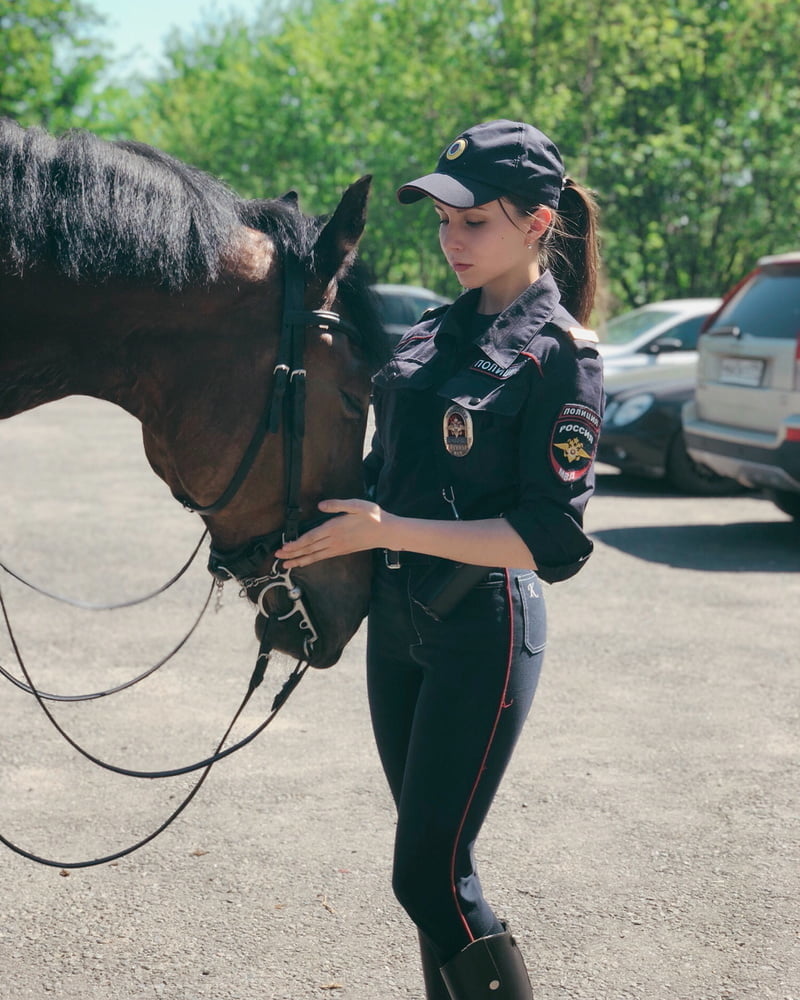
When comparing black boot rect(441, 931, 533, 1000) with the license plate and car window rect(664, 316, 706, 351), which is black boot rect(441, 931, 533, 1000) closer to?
the license plate

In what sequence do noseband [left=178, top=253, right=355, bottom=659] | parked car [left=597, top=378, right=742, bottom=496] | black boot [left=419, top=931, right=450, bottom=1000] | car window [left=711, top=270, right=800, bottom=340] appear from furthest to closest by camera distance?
parked car [left=597, top=378, right=742, bottom=496]
car window [left=711, top=270, right=800, bottom=340]
black boot [left=419, top=931, right=450, bottom=1000]
noseband [left=178, top=253, right=355, bottom=659]

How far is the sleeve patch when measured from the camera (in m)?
2.08

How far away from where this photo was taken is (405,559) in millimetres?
2254

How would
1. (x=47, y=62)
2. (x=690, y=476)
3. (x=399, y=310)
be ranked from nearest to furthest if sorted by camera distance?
(x=690, y=476) → (x=399, y=310) → (x=47, y=62)

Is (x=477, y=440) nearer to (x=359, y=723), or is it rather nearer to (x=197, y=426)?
(x=197, y=426)

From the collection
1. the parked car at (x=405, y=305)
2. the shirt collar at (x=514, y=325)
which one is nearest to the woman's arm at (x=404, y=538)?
the shirt collar at (x=514, y=325)

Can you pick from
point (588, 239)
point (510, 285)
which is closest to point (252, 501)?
point (510, 285)

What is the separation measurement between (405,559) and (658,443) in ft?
28.1

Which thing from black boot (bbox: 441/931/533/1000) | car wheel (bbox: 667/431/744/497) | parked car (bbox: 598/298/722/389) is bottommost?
car wheel (bbox: 667/431/744/497)

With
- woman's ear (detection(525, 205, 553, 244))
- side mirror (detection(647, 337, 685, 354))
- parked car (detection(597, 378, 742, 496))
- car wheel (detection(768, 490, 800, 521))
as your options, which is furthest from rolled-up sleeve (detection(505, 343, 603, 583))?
side mirror (detection(647, 337, 685, 354))

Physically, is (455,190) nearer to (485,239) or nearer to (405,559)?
(485,239)

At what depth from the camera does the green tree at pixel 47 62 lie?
2891 cm

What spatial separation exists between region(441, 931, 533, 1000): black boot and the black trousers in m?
0.02

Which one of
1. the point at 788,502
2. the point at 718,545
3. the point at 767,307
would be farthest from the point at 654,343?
the point at 718,545
